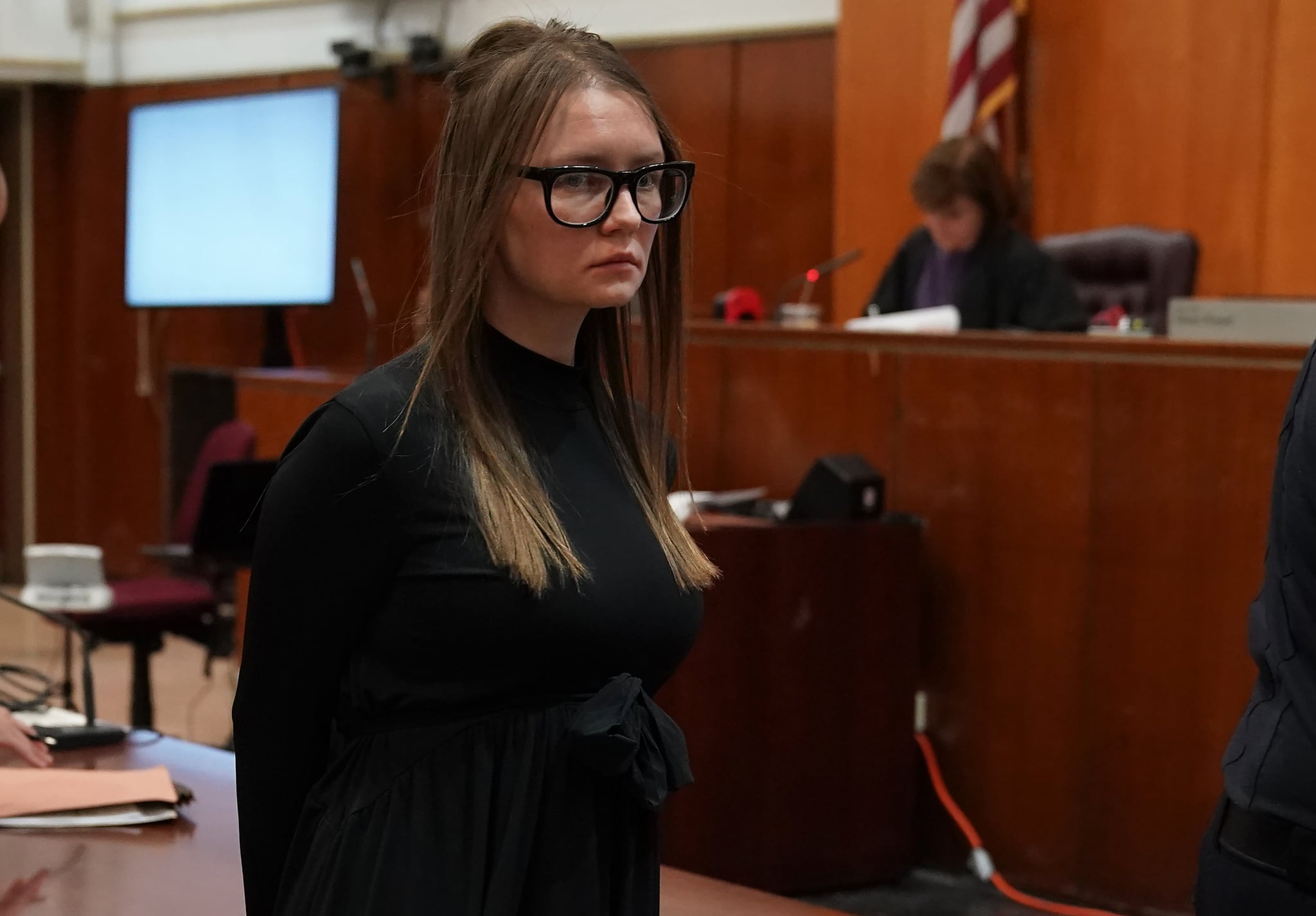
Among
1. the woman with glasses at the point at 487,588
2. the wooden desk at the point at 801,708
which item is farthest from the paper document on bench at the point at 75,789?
the wooden desk at the point at 801,708

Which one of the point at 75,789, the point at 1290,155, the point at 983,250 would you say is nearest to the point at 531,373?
the point at 75,789

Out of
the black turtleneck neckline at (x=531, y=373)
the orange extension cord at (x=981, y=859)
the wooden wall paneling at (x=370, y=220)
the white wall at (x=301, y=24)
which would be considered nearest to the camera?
the black turtleneck neckline at (x=531, y=373)

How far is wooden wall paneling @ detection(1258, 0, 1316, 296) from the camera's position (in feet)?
17.0

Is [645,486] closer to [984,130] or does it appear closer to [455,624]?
[455,624]

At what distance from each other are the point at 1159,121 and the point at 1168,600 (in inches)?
99.9

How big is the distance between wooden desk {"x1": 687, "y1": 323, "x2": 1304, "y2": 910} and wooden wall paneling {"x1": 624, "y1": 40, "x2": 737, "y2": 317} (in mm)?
2785

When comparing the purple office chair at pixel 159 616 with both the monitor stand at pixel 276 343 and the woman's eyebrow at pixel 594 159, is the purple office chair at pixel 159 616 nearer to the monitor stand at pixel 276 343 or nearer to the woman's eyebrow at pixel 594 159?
the monitor stand at pixel 276 343

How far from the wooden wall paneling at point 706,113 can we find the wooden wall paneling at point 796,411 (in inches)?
97.7

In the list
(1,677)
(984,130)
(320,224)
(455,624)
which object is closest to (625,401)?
(455,624)

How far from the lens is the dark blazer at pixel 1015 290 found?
434 cm

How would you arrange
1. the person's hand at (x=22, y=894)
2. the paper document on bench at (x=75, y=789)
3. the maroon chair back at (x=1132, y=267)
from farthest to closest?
the maroon chair back at (x=1132, y=267)
the paper document on bench at (x=75, y=789)
the person's hand at (x=22, y=894)

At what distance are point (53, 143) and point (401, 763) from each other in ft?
26.9

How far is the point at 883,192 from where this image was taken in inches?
240

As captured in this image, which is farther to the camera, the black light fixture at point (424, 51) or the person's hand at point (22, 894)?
the black light fixture at point (424, 51)
